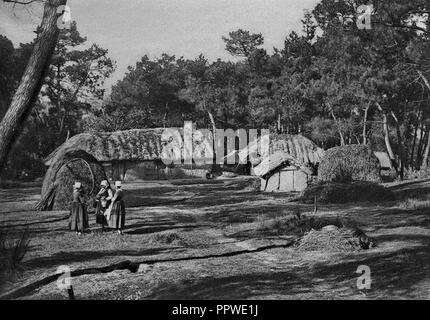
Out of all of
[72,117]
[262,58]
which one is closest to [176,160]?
[72,117]

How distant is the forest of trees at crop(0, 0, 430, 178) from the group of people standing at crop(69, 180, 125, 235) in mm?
11195

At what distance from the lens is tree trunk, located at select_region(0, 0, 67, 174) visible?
8.01 metres

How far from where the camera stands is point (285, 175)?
28453 mm

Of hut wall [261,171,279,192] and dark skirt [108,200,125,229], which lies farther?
hut wall [261,171,279,192]

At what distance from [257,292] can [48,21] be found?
5.62m

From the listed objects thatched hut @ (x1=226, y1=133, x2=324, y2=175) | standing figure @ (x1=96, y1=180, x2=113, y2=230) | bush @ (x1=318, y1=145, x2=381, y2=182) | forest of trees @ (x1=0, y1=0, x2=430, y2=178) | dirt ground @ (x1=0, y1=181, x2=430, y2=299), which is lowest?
dirt ground @ (x1=0, y1=181, x2=430, y2=299)

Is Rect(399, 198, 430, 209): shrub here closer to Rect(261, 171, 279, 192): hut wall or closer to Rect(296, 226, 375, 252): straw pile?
Rect(296, 226, 375, 252): straw pile

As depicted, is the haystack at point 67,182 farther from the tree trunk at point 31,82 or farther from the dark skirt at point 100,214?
the tree trunk at point 31,82

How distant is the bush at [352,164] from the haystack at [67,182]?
15.0 m

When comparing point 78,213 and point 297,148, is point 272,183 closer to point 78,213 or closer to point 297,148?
point 297,148

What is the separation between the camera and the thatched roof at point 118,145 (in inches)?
1539

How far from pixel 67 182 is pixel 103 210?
590 cm

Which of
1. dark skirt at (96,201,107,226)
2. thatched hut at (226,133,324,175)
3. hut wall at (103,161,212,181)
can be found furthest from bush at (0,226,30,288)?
hut wall at (103,161,212,181)
